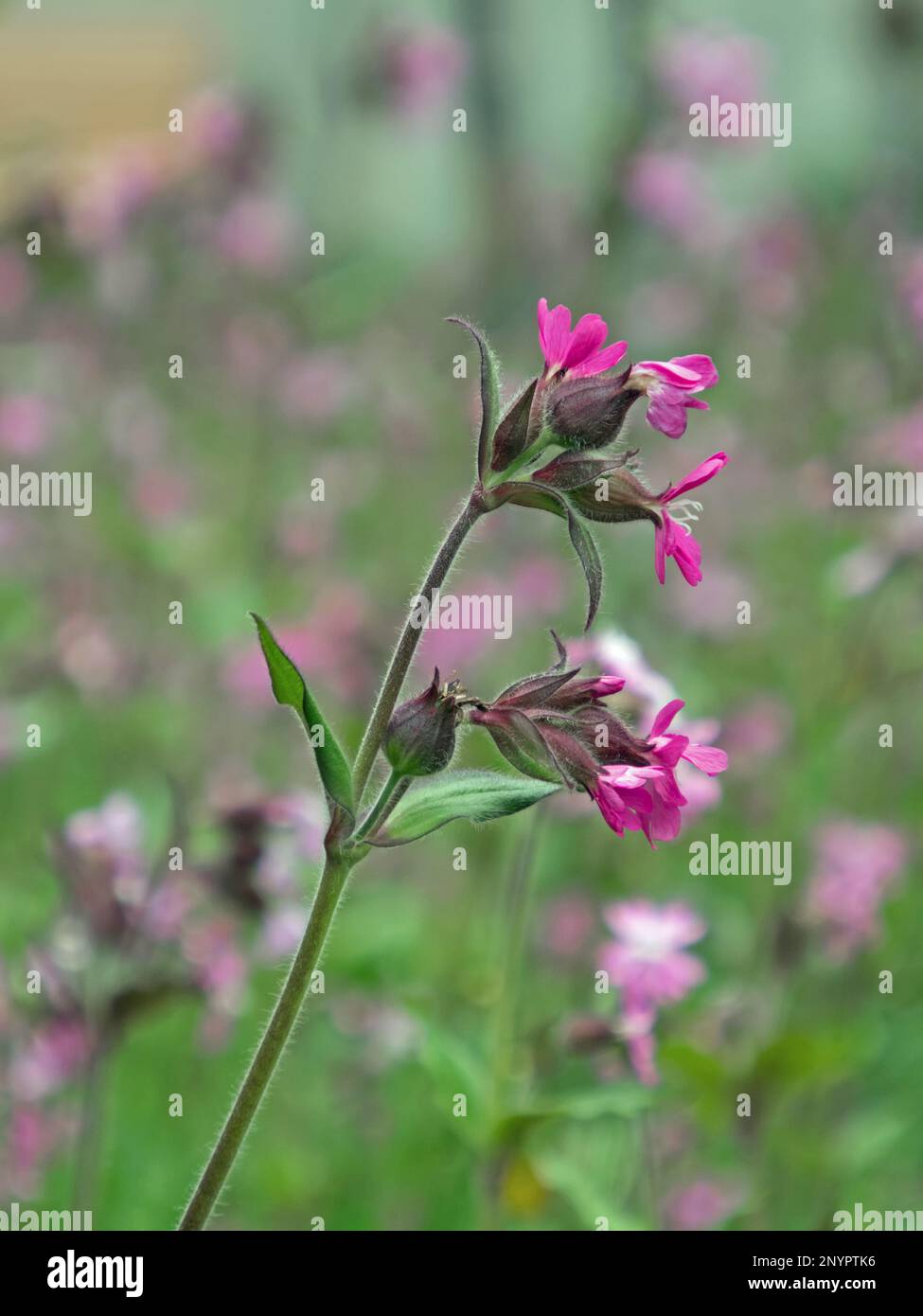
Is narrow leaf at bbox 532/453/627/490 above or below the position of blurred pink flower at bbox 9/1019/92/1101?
above

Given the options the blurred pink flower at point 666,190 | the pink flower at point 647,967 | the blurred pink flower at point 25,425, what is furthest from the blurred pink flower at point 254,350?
the pink flower at point 647,967

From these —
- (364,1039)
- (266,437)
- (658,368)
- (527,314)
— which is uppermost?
(527,314)

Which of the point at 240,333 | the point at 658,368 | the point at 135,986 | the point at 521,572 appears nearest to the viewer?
the point at 658,368

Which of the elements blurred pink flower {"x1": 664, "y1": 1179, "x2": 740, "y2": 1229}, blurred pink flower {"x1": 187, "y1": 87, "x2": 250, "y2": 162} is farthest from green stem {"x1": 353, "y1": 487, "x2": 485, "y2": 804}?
blurred pink flower {"x1": 187, "y1": 87, "x2": 250, "y2": 162}

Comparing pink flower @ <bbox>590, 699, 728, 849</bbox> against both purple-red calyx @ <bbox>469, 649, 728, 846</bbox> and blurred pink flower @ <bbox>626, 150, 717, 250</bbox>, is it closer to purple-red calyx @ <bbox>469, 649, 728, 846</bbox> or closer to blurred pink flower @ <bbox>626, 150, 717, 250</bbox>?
purple-red calyx @ <bbox>469, 649, 728, 846</bbox>

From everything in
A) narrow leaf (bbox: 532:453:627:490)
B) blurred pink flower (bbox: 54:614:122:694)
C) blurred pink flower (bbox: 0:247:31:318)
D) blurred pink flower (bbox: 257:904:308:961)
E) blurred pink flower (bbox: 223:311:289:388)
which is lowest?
blurred pink flower (bbox: 257:904:308:961)

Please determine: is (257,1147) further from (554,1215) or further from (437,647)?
(437,647)
